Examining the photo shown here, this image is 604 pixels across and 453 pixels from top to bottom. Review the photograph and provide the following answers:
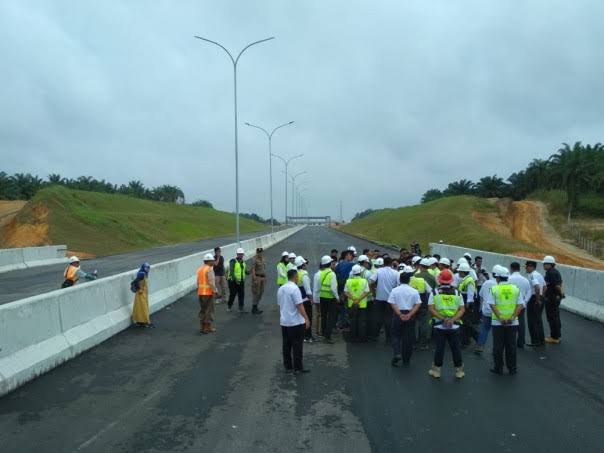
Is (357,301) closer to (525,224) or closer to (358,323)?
(358,323)

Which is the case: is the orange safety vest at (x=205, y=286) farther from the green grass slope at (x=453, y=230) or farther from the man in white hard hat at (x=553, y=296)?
the green grass slope at (x=453, y=230)

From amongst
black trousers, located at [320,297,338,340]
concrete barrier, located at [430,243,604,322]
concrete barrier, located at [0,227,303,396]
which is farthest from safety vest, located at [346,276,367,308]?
concrete barrier, located at [430,243,604,322]

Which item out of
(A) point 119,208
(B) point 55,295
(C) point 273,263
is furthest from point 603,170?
(B) point 55,295

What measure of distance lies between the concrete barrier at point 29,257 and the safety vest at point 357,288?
883 inches

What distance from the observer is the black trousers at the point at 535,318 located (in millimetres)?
11023

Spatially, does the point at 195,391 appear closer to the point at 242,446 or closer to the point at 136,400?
the point at 136,400

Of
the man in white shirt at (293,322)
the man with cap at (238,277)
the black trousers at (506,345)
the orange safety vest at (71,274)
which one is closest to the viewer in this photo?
the man in white shirt at (293,322)

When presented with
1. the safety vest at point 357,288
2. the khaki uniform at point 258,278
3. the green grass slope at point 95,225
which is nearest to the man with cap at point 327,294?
the safety vest at point 357,288

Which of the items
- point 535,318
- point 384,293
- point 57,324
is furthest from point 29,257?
point 535,318

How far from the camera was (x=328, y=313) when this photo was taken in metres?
11.4

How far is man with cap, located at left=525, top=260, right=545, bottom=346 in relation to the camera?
36.0 ft

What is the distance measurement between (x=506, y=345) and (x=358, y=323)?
3097mm

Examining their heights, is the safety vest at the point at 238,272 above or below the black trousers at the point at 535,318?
above

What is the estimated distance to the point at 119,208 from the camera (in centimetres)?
8625
